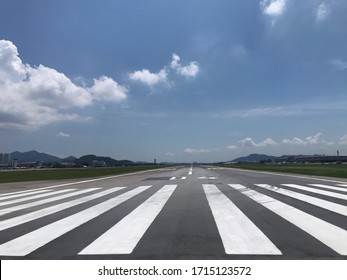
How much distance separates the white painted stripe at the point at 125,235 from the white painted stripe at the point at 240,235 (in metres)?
1.63

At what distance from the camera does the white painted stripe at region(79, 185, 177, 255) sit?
18.8 feet

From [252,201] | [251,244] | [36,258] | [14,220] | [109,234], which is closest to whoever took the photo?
[36,258]

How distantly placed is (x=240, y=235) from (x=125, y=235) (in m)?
2.25

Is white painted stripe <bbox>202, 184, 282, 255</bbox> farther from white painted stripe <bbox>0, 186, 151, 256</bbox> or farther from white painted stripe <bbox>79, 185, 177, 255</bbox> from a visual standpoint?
white painted stripe <bbox>0, 186, 151, 256</bbox>

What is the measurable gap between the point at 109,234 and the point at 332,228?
4.61 m

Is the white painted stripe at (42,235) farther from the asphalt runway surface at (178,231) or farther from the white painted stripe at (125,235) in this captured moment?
the white painted stripe at (125,235)

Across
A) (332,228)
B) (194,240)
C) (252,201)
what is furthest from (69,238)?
→ (252,201)

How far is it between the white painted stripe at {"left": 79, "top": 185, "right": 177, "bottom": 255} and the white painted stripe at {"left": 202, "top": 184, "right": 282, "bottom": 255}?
163 centimetres

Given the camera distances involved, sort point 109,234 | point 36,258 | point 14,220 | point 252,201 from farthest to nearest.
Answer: point 252,201 → point 14,220 → point 109,234 → point 36,258

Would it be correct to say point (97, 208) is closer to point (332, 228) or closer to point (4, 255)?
point (4, 255)

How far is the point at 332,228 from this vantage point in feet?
23.4

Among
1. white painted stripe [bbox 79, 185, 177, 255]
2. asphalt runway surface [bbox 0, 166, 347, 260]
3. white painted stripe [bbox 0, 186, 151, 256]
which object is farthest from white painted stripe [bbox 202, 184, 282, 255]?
white painted stripe [bbox 0, 186, 151, 256]

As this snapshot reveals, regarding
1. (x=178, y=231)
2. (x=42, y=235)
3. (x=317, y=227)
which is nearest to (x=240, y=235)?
(x=178, y=231)
